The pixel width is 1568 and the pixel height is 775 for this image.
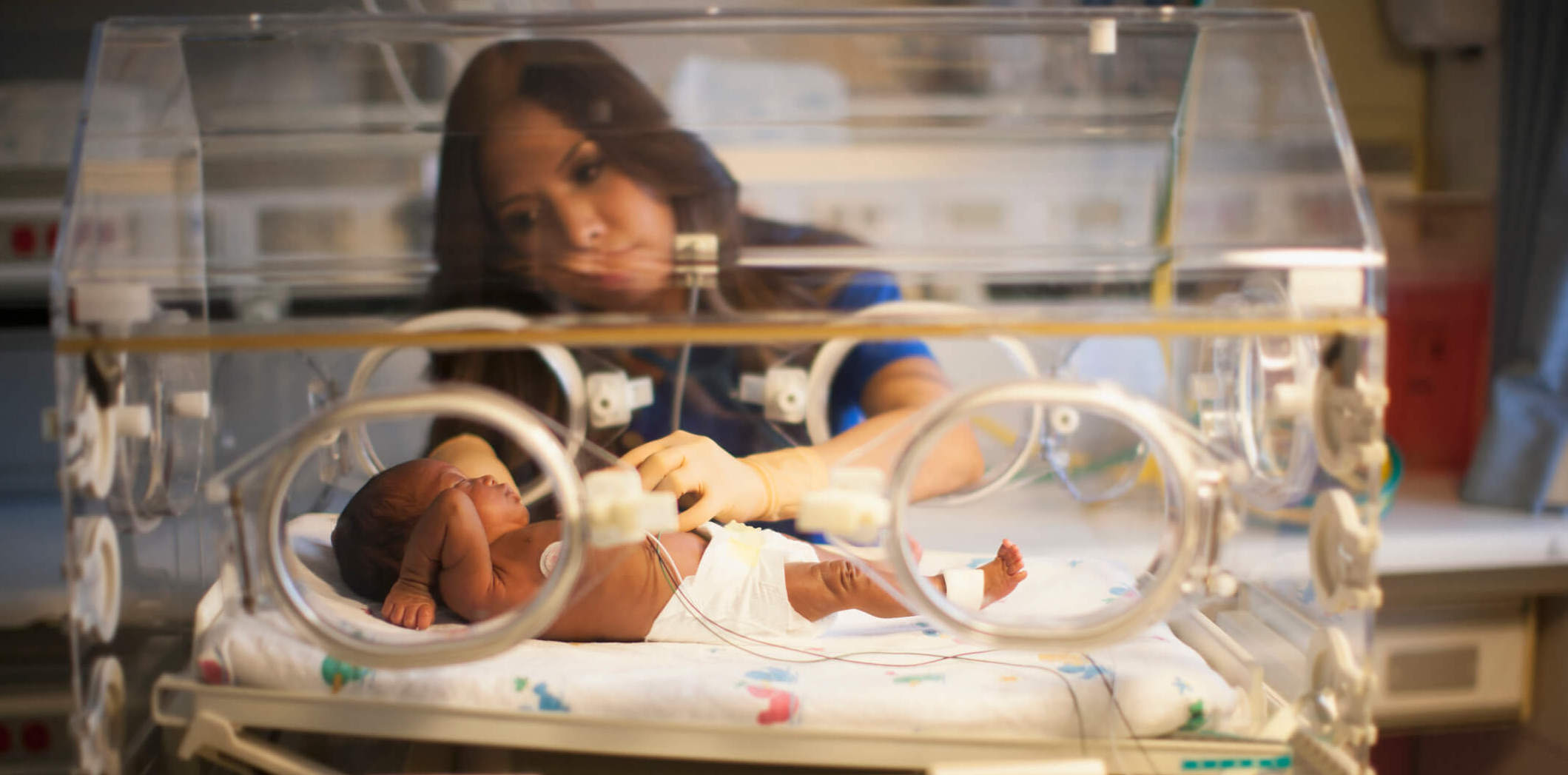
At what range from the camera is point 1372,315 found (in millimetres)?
833

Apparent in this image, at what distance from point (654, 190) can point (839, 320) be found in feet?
1.60

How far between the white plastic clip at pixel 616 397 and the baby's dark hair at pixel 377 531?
187mm

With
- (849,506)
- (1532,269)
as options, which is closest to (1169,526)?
(849,506)

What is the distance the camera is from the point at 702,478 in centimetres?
93

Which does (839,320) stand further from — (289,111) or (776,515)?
(289,111)

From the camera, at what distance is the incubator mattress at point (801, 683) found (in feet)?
2.71

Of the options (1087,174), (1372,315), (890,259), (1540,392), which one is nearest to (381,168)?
(890,259)

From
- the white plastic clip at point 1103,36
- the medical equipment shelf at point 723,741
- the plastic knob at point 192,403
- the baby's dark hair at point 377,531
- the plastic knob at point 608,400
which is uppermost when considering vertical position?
the white plastic clip at point 1103,36

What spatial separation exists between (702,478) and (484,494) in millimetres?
244

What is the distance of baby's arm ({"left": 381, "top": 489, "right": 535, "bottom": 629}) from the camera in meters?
0.96

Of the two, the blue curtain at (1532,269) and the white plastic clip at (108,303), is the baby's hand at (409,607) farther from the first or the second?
the blue curtain at (1532,269)

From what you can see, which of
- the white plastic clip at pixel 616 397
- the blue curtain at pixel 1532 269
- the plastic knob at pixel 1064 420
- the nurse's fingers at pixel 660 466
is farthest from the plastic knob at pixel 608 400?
the blue curtain at pixel 1532 269

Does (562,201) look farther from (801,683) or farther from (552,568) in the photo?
(801,683)

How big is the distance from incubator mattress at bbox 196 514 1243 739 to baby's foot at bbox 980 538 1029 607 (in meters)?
0.07
